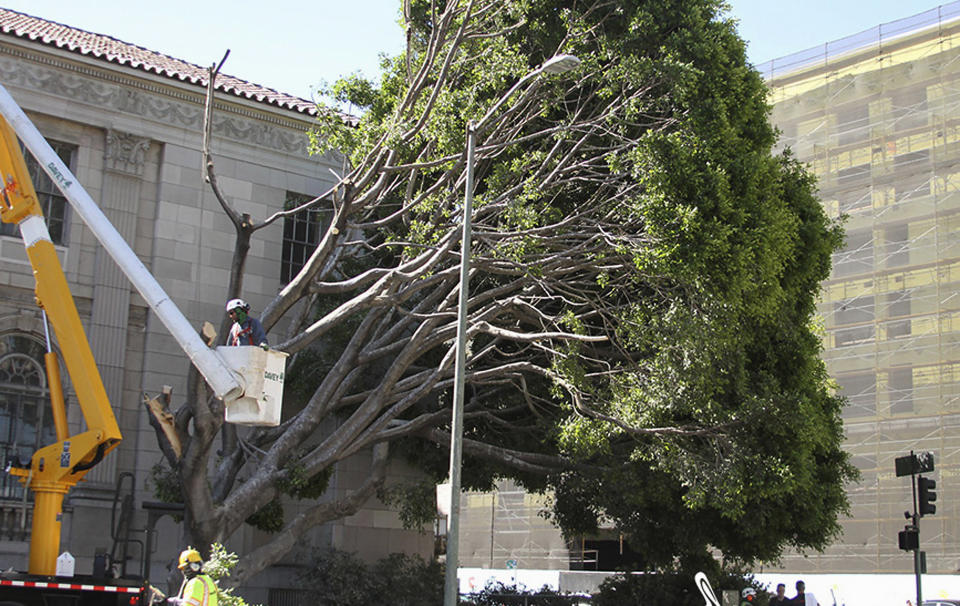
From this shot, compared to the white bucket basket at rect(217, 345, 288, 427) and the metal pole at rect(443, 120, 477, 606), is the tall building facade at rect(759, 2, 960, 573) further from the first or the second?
the white bucket basket at rect(217, 345, 288, 427)

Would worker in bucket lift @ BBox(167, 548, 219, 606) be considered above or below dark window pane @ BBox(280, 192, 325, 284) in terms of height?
below

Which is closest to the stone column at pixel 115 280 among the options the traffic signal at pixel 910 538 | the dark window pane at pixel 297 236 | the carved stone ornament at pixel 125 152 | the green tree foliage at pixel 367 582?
the carved stone ornament at pixel 125 152

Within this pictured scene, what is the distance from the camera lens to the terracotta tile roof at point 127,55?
25.3 metres

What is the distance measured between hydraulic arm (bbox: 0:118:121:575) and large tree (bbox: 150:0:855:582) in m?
2.81

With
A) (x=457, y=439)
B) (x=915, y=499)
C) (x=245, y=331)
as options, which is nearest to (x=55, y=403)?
(x=245, y=331)

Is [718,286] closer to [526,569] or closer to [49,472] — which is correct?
[49,472]

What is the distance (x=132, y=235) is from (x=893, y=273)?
24.4 metres

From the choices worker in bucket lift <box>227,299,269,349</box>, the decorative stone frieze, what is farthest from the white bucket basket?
the decorative stone frieze

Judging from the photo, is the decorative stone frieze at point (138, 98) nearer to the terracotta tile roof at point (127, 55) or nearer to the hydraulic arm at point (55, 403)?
the terracotta tile roof at point (127, 55)

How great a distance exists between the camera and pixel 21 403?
24031 mm

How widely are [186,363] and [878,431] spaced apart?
72.8 ft

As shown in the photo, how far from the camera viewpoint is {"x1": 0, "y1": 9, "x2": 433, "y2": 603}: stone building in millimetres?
24000

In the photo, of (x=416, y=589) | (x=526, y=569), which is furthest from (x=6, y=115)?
(x=526, y=569)

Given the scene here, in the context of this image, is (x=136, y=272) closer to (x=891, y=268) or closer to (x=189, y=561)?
(x=189, y=561)
